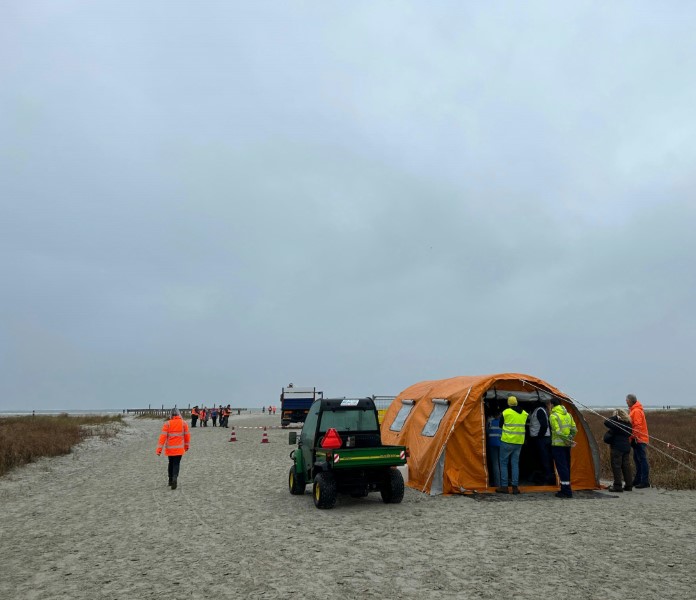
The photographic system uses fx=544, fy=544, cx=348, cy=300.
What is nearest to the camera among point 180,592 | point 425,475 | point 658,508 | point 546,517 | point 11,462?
point 180,592

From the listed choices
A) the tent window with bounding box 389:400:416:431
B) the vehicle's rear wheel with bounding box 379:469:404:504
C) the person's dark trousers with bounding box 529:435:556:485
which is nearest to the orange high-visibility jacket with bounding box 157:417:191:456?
the vehicle's rear wheel with bounding box 379:469:404:504

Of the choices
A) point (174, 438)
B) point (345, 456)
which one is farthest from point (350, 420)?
point (174, 438)

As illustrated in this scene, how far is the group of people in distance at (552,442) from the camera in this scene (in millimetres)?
11695

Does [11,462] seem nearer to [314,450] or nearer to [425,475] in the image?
[314,450]

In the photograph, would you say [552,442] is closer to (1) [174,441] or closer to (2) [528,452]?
(2) [528,452]

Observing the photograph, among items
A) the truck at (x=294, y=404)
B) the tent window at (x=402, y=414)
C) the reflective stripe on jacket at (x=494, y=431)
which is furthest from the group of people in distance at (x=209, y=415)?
the reflective stripe on jacket at (x=494, y=431)

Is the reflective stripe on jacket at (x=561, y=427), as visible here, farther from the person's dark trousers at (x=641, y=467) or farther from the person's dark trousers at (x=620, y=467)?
the person's dark trousers at (x=641, y=467)

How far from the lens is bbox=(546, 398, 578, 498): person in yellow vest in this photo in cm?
1162

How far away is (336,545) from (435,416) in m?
6.03

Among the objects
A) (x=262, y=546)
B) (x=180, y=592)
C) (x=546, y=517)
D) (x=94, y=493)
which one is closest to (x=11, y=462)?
(x=94, y=493)

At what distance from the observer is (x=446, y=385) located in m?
14.0

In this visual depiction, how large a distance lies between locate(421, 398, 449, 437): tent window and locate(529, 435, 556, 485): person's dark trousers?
2149 mm

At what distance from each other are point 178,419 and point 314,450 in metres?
3.66

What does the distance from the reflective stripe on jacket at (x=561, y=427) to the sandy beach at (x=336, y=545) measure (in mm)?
1230
